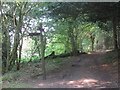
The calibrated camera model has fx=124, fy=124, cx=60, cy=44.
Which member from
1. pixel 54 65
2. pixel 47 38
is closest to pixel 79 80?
pixel 54 65

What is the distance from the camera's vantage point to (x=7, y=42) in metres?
9.02

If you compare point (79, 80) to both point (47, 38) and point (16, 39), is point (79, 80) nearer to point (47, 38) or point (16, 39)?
Result: point (47, 38)

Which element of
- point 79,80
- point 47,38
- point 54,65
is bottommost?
point 79,80

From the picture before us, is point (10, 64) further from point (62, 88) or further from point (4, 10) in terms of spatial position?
point (62, 88)

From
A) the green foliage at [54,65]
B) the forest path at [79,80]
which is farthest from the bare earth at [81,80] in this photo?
the green foliage at [54,65]

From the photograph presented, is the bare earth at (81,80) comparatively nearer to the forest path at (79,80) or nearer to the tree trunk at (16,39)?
the forest path at (79,80)

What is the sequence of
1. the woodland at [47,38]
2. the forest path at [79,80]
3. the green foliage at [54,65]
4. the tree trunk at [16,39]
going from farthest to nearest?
the tree trunk at [16,39] < the green foliage at [54,65] < the woodland at [47,38] < the forest path at [79,80]

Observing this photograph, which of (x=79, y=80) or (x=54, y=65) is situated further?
(x=54, y=65)

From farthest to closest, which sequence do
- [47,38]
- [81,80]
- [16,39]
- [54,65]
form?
[16,39]
[54,65]
[47,38]
[81,80]

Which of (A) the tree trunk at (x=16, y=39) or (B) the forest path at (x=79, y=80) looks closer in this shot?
(B) the forest path at (x=79, y=80)

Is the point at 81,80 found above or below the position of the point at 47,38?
below

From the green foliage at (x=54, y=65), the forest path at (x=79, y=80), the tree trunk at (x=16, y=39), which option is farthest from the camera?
the tree trunk at (x=16, y=39)

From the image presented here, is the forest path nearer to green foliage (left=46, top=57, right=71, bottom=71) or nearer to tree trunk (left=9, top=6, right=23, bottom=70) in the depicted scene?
green foliage (left=46, top=57, right=71, bottom=71)

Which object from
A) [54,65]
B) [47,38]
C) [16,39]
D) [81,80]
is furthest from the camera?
[16,39]
